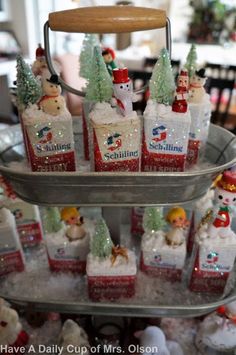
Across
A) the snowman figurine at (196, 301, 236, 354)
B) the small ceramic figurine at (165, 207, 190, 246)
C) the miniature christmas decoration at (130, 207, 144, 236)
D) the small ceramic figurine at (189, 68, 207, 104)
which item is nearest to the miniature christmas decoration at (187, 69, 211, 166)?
the small ceramic figurine at (189, 68, 207, 104)

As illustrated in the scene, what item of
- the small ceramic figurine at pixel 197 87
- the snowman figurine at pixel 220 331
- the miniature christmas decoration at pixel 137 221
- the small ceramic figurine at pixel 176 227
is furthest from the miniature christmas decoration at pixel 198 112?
the snowman figurine at pixel 220 331

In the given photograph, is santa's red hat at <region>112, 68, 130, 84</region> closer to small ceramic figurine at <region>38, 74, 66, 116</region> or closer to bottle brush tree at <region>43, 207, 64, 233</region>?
small ceramic figurine at <region>38, 74, 66, 116</region>

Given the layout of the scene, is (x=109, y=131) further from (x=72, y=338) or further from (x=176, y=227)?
(x=72, y=338)

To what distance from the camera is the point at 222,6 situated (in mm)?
3340

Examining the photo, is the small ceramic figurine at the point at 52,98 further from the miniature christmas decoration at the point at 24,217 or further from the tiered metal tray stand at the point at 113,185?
the miniature christmas decoration at the point at 24,217

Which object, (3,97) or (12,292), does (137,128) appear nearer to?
(12,292)

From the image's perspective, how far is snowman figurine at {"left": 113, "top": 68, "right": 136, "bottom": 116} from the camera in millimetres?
515

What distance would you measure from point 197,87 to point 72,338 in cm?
64

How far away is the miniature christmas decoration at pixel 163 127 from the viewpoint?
55cm

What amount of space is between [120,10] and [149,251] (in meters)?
0.50

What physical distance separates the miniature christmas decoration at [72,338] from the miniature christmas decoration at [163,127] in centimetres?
47

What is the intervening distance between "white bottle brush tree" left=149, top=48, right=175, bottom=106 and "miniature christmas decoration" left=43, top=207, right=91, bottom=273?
0.34 meters

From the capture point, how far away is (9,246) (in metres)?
0.77

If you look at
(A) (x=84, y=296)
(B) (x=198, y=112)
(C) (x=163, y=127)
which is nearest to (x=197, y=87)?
(B) (x=198, y=112)
